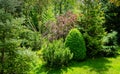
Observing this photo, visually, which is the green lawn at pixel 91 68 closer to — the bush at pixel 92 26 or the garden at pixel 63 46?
the garden at pixel 63 46

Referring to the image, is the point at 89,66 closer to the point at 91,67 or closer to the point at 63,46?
the point at 91,67

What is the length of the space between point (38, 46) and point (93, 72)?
5.55 metres

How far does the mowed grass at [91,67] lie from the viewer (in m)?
12.6

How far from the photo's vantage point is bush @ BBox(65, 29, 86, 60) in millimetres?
13906

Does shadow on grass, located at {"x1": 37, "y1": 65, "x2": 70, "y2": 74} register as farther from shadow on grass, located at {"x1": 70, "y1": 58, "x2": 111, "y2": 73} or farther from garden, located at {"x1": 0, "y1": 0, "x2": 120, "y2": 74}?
shadow on grass, located at {"x1": 70, "y1": 58, "x2": 111, "y2": 73}

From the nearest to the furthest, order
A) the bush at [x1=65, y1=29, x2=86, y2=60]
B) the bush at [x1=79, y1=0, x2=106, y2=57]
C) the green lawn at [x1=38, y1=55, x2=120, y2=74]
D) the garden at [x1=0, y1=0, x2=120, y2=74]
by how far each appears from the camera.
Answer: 1. the garden at [x1=0, y1=0, x2=120, y2=74]
2. the green lawn at [x1=38, y1=55, x2=120, y2=74]
3. the bush at [x1=65, y1=29, x2=86, y2=60]
4. the bush at [x1=79, y1=0, x2=106, y2=57]

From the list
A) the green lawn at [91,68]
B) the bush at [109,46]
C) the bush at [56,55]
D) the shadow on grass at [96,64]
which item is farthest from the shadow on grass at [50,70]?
the bush at [109,46]

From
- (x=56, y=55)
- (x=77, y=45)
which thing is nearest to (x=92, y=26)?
(x=77, y=45)

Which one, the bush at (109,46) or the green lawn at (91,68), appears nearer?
the green lawn at (91,68)

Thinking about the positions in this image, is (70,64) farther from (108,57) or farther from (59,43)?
(108,57)

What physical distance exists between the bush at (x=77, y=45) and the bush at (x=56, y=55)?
2.90 ft

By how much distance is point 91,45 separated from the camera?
14.5 meters

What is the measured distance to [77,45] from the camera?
14.0 meters

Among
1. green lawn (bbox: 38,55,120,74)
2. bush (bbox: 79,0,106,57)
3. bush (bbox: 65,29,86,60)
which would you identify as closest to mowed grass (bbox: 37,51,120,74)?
green lawn (bbox: 38,55,120,74)
